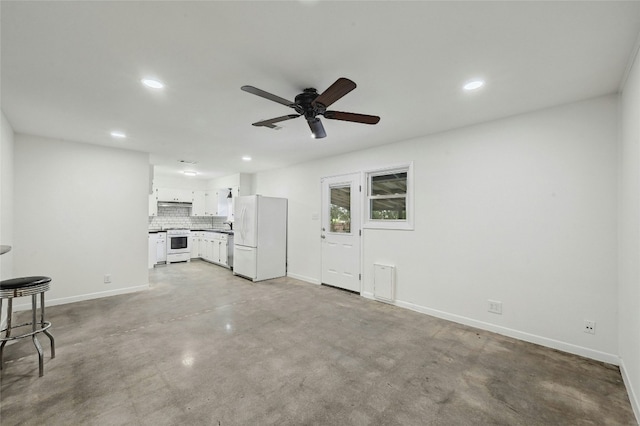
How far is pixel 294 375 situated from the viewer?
219cm

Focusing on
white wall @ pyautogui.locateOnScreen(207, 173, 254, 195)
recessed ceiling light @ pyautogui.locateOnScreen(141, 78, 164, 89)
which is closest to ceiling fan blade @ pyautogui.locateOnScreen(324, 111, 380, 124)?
recessed ceiling light @ pyautogui.locateOnScreen(141, 78, 164, 89)

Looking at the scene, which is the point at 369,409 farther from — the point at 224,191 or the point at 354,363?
the point at 224,191

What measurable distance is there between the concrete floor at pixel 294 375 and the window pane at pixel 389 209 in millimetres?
1452

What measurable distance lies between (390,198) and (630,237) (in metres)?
2.54

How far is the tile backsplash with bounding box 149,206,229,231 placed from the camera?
25.3ft

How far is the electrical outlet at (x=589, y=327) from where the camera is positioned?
8.16 feet

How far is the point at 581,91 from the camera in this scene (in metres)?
2.42

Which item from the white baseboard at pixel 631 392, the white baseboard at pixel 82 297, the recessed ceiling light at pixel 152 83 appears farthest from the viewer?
the white baseboard at pixel 82 297

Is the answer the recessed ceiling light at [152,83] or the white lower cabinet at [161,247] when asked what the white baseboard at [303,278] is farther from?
the recessed ceiling light at [152,83]

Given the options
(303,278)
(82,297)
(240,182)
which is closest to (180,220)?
(240,182)

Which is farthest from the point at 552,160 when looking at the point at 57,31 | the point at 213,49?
the point at 57,31

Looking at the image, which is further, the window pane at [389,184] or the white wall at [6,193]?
the window pane at [389,184]

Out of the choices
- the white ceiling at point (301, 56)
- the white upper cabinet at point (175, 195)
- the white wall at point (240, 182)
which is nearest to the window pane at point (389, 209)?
the white ceiling at point (301, 56)

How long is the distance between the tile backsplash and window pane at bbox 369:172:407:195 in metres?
5.55
